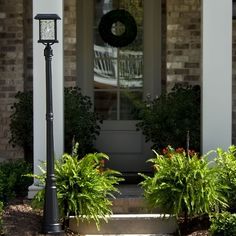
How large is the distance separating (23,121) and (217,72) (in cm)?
302

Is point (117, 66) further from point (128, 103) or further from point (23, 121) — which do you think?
point (23, 121)

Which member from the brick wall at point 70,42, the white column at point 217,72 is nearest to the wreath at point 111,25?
the brick wall at point 70,42

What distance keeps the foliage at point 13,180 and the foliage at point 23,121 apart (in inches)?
22.6

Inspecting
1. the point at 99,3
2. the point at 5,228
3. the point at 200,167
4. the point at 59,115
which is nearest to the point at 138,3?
the point at 99,3

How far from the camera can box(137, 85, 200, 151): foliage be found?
8.79 m

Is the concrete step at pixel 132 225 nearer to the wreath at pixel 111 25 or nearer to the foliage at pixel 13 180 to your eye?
the foliage at pixel 13 180

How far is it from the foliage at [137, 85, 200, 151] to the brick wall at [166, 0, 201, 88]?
850 mm

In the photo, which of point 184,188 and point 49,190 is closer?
point 49,190

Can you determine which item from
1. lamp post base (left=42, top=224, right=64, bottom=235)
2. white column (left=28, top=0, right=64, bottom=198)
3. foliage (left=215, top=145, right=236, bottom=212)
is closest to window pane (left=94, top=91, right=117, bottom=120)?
white column (left=28, top=0, right=64, bottom=198)

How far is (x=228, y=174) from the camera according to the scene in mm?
7336

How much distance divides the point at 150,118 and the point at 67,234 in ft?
7.97

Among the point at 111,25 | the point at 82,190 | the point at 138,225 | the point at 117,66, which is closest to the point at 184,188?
the point at 138,225

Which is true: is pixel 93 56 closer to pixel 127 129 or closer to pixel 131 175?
pixel 127 129

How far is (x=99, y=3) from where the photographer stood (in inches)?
403
